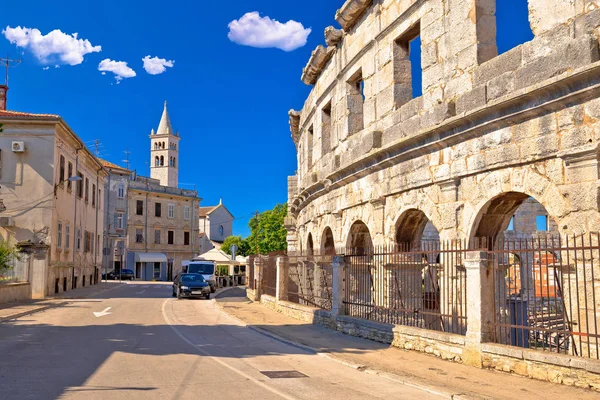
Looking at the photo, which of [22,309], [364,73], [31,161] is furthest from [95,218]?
[364,73]

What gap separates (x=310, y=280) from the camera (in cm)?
1922

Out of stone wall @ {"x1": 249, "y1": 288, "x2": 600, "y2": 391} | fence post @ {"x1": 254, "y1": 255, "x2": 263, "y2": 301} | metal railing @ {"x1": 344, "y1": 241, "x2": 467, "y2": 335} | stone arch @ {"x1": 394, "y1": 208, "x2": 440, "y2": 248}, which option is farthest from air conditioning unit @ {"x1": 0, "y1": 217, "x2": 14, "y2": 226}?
stone arch @ {"x1": 394, "y1": 208, "x2": 440, "y2": 248}

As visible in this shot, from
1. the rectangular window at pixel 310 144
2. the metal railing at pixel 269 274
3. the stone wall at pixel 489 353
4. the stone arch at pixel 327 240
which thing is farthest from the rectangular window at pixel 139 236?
the stone wall at pixel 489 353

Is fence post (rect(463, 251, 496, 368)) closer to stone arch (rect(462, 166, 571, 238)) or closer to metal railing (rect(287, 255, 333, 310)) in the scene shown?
stone arch (rect(462, 166, 571, 238))

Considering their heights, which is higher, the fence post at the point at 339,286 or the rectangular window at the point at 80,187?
the rectangular window at the point at 80,187

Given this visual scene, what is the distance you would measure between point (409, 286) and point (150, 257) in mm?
54389

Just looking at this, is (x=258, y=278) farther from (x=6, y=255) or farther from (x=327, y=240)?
(x=6, y=255)

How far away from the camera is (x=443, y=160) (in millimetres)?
12023

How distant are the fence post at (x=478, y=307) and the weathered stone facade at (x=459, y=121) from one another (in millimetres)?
1352

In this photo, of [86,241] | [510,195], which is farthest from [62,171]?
[510,195]

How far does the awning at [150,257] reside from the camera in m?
64.0

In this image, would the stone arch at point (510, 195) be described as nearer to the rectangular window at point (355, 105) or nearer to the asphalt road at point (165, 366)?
the asphalt road at point (165, 366)

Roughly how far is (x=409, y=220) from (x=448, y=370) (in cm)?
526

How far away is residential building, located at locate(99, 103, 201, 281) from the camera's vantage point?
206ft
